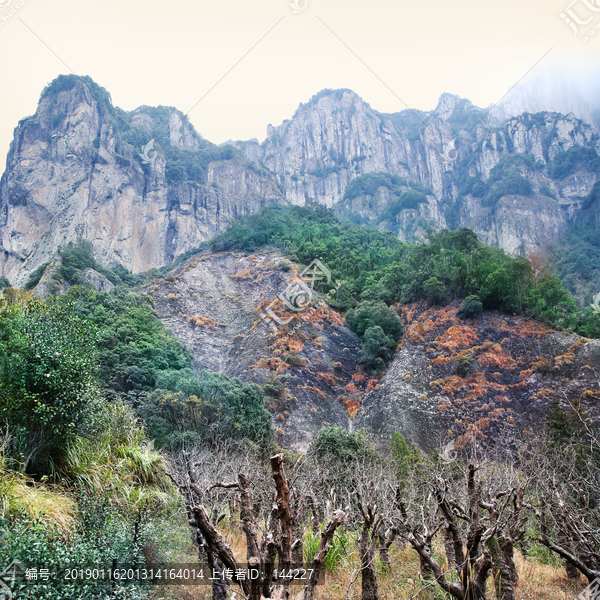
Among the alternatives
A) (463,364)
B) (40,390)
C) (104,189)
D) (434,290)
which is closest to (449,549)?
(40,390)

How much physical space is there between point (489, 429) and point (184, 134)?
8901 centimetres

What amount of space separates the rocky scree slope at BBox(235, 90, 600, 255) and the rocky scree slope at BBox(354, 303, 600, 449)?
44592 mm

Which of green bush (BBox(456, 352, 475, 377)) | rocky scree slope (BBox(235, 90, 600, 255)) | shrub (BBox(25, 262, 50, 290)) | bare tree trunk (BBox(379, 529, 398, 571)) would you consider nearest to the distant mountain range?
rocky scree slope (BBox(235, 90, 600, 255))

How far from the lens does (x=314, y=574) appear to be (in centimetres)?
471

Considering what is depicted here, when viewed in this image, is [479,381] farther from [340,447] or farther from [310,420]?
[340,447]

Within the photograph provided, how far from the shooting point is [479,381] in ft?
81.7

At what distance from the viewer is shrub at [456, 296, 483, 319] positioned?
28.9 meters

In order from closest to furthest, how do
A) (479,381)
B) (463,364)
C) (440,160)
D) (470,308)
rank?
1. (479,381)
2. (463,364)
3. (470,308)
4. (440,160)

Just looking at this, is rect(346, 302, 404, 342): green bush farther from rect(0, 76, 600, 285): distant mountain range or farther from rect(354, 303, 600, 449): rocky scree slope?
rect(0, 76, 600, 285): distant mountain range

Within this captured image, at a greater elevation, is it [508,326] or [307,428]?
[508,326]

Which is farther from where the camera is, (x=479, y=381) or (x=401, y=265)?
(x=401, y=265)

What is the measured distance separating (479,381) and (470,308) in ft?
20.2

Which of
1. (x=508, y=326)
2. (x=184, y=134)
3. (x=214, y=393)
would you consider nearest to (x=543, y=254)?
(x=508, y=326)

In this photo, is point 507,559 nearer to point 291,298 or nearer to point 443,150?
point 291,298
